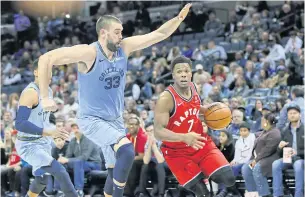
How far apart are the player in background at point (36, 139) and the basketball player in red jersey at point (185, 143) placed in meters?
1.35

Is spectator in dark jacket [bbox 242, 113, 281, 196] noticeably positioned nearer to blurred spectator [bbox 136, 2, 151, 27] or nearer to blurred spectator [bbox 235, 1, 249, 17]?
blurred spectator [bbox 235, 1, 249, 17]

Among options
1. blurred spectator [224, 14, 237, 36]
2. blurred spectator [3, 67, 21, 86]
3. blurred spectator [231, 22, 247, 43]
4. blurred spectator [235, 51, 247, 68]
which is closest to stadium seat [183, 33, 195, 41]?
blurred spectator [224, 14, 237, 36]

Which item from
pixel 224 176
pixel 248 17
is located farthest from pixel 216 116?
pixel 248 17

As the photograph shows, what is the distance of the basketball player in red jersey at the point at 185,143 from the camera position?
23.6 ft

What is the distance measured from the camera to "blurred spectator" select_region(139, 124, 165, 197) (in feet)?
37.8

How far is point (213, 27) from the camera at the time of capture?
19.3 metres

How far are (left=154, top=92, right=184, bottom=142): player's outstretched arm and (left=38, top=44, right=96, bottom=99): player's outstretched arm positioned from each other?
0.90 m

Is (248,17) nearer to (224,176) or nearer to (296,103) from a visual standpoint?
(296,103)

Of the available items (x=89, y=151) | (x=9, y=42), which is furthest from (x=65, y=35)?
(x=89, y=151)

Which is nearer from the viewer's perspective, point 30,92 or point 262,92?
point 30,92

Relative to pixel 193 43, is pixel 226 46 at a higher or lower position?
lower

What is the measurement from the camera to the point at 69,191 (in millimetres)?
8086

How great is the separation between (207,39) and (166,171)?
7.59 metres

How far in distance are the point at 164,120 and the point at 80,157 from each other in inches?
208
